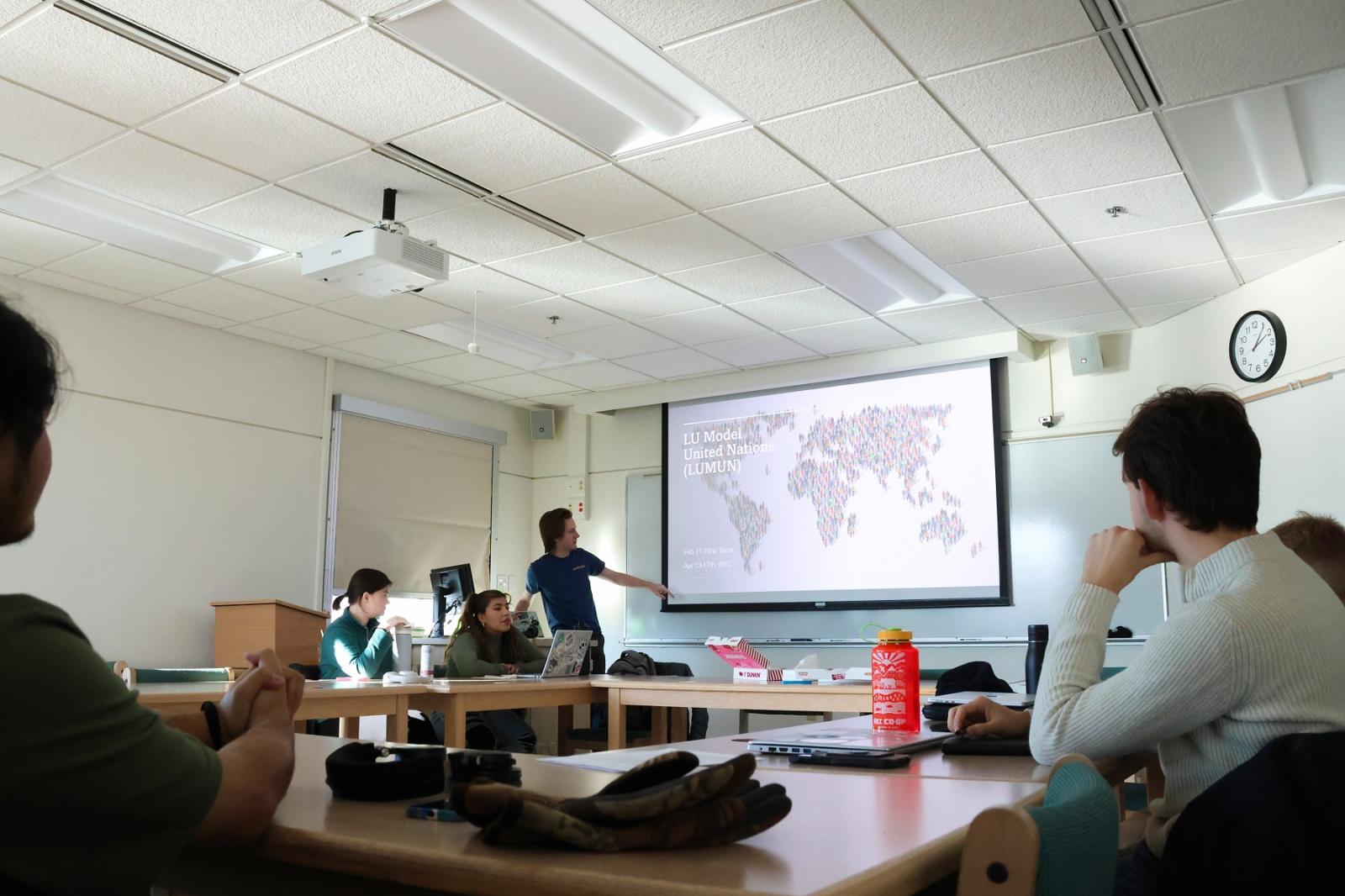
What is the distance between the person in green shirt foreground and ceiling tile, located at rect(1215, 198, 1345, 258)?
515 centimetres

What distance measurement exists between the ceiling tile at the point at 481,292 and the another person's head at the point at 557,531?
1.27m

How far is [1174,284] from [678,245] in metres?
2.75

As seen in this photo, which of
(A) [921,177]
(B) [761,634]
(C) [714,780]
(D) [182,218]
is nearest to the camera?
A: (C) [714,780]

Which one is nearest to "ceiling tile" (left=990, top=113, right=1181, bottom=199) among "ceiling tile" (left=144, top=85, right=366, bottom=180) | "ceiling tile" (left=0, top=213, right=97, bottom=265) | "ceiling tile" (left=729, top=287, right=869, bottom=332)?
"ceiling tile" (left=729, top=287, right=869, bottom=332)

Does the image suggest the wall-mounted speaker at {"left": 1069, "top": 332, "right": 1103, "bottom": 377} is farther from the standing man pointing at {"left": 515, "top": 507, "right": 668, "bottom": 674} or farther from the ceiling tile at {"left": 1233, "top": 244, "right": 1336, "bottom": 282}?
the standing man pointing at {"left": 515, "top": 507, "right": 668, "bottom": 674}

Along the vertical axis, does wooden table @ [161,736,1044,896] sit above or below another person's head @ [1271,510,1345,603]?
below

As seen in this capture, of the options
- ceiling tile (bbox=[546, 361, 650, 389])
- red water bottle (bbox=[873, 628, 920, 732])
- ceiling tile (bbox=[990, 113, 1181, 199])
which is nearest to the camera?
red water bottle (bbox=[873, 628, 920, 732])

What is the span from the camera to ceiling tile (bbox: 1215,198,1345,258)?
485 centimetres

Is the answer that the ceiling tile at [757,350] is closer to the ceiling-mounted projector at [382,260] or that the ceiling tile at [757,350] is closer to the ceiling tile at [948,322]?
the ceiling tile at [948,322]

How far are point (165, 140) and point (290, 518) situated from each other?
3377 mm

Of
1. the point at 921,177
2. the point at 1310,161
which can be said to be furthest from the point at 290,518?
the point at 1310,161

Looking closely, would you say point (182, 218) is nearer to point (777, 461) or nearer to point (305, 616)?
point (305, 616)

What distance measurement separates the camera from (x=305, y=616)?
Answer: 647 centimetres

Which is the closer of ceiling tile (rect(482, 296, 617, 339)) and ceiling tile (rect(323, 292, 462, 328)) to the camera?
ceiling tile (rect(323, 292, 462, 328))
